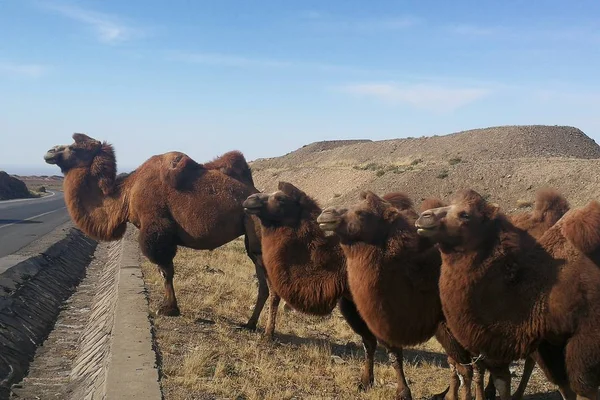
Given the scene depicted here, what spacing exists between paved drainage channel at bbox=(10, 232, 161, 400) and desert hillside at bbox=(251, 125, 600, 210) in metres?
22.0

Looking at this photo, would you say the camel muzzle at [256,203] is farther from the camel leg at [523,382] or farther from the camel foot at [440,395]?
the camel leg at [523,382]

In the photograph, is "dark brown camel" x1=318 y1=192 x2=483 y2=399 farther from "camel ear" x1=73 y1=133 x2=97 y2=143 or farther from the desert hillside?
the desert hillside

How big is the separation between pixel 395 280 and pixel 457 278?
0.84 m

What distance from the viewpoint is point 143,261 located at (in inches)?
638

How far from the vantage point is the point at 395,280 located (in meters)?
6.68

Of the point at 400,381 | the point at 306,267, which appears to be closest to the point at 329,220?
the point at 306,267

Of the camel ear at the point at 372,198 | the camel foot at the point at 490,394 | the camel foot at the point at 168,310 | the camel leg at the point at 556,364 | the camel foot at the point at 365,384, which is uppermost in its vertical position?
the camel ear at the point at 372,198

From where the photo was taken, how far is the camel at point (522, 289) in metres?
5.59

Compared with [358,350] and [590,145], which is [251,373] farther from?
[590,145]

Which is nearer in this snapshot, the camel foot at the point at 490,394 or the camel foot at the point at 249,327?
the camel foot at the point at 490,394

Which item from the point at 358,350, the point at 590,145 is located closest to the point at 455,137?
the point at 590,145

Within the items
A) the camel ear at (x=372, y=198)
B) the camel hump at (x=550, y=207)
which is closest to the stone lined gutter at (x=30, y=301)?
the camel ear at (x=372, y=198)

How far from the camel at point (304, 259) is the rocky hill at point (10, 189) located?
5150cm

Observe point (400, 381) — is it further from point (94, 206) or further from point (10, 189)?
point (10, 189)
